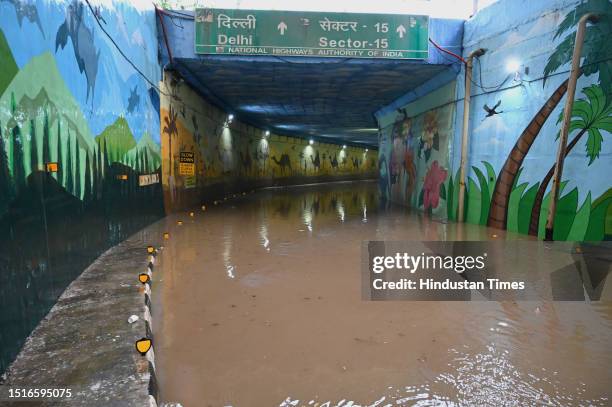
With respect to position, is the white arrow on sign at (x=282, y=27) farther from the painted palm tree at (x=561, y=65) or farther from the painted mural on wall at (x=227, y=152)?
the painted palm tree at (x=561, y=65)

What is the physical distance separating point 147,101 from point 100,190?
3205 mm

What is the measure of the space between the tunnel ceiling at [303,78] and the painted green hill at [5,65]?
Answer: 6338 mm

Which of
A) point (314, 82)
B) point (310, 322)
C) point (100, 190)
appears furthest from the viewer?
point (314, 82)

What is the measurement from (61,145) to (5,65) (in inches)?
59.6

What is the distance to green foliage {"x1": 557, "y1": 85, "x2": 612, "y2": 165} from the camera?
6.34 m

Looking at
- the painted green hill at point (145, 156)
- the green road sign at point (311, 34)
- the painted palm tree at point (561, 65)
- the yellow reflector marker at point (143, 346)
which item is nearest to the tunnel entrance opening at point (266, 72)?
the green road sign at point (311, 34)

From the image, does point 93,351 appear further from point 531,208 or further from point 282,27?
point 282,27

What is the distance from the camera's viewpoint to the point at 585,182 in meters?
6.62

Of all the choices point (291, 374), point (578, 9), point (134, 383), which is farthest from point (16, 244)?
point (578, 9)

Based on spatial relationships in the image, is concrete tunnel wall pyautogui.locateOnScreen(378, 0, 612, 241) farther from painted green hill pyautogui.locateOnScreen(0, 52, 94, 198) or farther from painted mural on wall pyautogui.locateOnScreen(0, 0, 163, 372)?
painted green hill pyautogui.locateOnScreen(0, 52, 94, 198)

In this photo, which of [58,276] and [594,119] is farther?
[594,119]

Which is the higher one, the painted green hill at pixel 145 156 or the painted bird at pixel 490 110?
the painted bird at pixel 490 110

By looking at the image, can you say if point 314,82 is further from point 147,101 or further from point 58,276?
point 58,276

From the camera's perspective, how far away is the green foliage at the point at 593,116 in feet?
20.8
